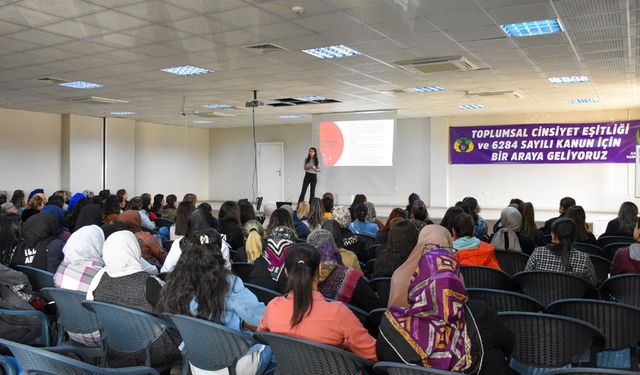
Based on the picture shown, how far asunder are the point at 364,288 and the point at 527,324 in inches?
35.3

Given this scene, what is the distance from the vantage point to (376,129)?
13289 millimetres

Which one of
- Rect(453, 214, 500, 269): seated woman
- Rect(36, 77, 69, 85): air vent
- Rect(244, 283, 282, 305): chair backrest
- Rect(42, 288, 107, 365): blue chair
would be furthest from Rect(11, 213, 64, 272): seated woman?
Rect(36, 77, 69, 85): air vent

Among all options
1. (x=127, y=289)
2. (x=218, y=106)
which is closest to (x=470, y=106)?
(x=218, y=106)

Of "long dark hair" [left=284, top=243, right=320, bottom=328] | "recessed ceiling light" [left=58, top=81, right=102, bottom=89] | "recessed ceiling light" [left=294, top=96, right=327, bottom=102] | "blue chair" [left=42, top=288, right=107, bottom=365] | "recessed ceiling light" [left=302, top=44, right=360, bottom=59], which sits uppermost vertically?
"recessed ceiling light" [left=294, top=96, right=327, bottom=102]

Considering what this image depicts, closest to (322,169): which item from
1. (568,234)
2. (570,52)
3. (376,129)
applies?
(376,129)

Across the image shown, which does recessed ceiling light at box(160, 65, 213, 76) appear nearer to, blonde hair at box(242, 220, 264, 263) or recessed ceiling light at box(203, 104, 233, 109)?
recessed ceiling light at box(203, 104, 233, 109)

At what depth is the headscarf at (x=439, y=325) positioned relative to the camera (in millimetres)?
1779

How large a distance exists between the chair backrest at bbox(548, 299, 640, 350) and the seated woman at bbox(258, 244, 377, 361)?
1167mm

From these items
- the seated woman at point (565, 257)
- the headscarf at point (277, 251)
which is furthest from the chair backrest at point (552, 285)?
the headscarf at point (277, 251)

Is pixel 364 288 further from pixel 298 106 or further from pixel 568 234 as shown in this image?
pixel 298 106

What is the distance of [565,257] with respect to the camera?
3557 millimetres

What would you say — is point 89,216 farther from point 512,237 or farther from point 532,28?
point 532,28

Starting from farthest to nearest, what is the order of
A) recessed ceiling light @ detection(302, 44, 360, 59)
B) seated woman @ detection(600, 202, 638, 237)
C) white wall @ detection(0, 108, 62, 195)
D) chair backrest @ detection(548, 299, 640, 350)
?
white wall @ detection(0, 108, 62, 195) < recessed ceiling light @ detection(302, 44, 360, 59) < seated woman @ detection(600, 202, 638, 237) < chair backrest @ detection(548, 299, 640, 350)

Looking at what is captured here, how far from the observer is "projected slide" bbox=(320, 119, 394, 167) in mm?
13203
